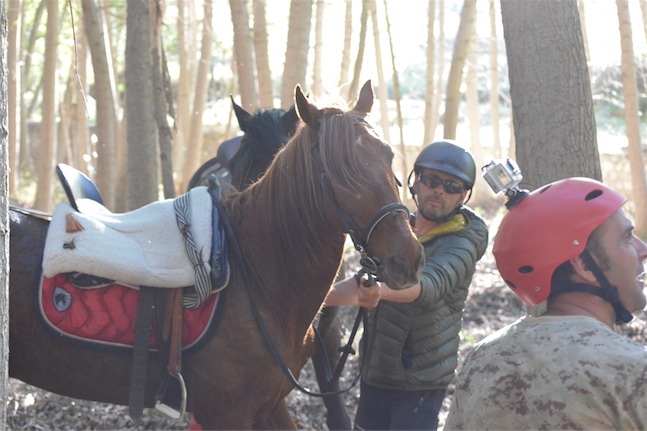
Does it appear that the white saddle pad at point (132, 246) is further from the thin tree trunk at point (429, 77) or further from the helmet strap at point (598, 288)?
the thin tree trunk at point (429, 77)

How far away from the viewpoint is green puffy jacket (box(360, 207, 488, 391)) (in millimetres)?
4156

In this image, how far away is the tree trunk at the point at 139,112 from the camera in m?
7.07

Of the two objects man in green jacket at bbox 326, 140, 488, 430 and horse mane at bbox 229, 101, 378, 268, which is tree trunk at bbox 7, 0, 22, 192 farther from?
man in green jacket at bbox 326, 140, 488, 430

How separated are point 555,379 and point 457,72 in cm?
911

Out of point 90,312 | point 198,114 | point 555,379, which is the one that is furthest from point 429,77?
point 555,379

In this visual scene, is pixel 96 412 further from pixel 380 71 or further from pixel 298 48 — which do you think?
pixel 380 71

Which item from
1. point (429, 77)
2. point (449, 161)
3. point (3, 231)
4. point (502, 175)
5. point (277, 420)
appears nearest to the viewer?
point (3, 231)

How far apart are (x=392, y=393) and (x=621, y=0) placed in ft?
25.4

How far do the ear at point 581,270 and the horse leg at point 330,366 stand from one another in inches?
119

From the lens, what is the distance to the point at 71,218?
390 cm

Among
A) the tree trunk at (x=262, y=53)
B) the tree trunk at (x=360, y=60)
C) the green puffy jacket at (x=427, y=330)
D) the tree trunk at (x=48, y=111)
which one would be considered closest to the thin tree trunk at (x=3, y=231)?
the green puffy jacket at (x=427, y=330)

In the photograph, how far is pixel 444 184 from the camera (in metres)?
4.14

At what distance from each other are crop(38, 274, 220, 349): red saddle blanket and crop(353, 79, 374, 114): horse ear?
111 centimetres

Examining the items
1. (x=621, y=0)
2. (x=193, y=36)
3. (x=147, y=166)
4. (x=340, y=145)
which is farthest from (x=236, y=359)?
(x=193, y=36)
